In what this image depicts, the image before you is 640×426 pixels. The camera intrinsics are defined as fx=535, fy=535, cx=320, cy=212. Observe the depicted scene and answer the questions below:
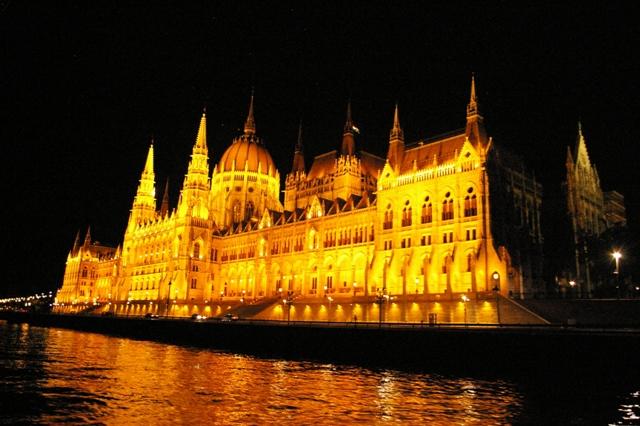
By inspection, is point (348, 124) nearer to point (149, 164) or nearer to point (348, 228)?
point (348, 228)

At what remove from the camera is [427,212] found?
69.3 metres

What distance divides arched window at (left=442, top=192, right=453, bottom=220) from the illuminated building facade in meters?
0.14

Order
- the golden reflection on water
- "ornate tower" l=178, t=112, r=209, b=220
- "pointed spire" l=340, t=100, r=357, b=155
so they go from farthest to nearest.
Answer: "ornate tower" l=178, t=112, r=209, b=220, "pointed spire" l=340, t=100, r=357, b=155, the golden reflection on water

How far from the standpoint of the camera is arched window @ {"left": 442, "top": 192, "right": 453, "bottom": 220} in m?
66.9

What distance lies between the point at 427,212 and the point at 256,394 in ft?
149

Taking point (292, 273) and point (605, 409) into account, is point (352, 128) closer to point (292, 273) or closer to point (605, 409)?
point (292, 273)

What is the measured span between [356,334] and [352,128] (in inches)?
2846

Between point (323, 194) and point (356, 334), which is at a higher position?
point (323, 194)

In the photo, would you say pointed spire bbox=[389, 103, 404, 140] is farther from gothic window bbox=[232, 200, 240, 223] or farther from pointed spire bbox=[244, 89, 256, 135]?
pointed spire bbox=[244, 89, 256, 135]

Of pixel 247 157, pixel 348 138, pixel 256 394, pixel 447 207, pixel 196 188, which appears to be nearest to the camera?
pixel 256 394

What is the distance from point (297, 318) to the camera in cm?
7481

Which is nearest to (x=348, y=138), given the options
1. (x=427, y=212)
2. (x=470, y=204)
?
(x=427, y=212)

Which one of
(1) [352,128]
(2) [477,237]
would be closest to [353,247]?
(2) [477,237]

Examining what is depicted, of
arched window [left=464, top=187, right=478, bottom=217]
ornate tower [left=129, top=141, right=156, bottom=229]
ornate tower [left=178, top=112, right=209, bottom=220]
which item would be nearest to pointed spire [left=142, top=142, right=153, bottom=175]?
ornate tower [left=129, top=141, right=156, bottom=229]
